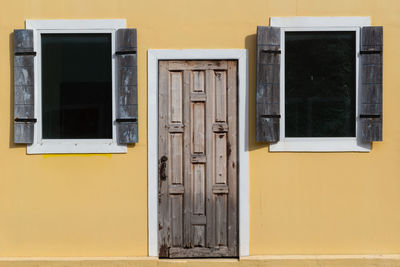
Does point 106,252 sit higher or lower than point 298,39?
lower

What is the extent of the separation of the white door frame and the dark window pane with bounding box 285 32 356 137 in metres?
0.45

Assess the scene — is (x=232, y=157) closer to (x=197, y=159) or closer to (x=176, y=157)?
(x=197, y=159)

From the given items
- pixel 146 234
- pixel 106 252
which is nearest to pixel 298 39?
pixel 146 234

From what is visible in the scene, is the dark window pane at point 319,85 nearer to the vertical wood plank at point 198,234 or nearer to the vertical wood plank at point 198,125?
the vertical wood plank at point 198,125

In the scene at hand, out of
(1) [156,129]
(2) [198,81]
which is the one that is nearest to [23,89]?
(1) [156,129]

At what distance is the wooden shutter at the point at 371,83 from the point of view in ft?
16.0

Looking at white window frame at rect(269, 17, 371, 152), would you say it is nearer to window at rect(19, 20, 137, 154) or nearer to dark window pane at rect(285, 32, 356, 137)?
dark window pane at rect(285, 32, 356, 137)

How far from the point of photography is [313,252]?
16.4ft

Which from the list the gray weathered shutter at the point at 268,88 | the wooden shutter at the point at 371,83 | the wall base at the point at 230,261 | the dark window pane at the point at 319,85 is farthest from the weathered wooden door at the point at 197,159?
the wooden shutter at the point at 371,83

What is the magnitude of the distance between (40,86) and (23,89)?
0.56ft

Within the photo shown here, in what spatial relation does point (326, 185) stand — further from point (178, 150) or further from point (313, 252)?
point (178, 150)

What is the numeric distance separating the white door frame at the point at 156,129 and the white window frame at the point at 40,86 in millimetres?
342

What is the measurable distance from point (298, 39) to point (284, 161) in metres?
1.24

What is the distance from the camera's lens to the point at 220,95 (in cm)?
500
